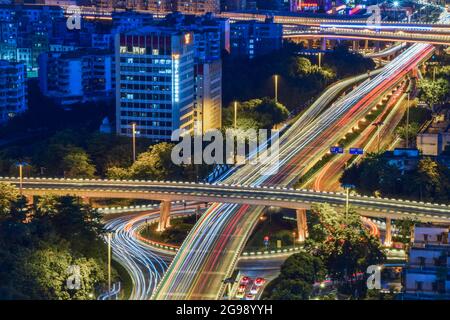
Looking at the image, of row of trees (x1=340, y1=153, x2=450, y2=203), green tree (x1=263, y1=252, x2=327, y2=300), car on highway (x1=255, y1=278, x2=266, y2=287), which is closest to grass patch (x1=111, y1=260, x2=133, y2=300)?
car on highway (x1=255, y1=278, x2=266, y2=287)

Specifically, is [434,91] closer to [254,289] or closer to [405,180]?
[405,180]

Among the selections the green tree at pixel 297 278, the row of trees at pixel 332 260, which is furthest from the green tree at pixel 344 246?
the green tree at pixel 297 278

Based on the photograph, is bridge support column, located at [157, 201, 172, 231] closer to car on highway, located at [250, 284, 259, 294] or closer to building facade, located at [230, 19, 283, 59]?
car on highway, located at [250, 284, 259, 294]

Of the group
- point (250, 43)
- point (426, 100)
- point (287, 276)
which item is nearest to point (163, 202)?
A: point (287, 276)

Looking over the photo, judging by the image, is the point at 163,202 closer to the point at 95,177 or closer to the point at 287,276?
the point at 95,177

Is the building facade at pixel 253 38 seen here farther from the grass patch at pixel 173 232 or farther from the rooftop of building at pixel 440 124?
the grass patch at pixel 173 232
